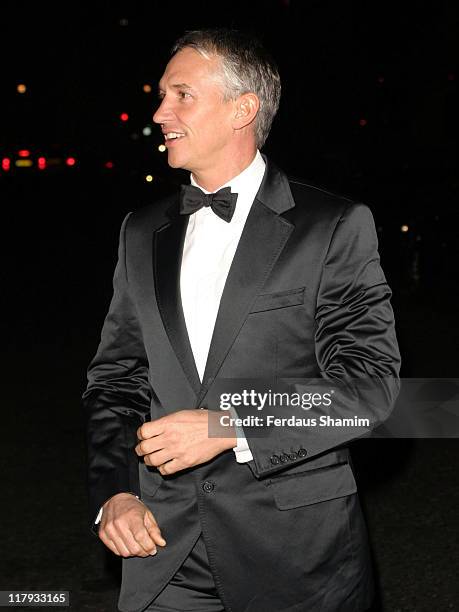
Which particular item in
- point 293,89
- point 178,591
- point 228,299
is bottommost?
point 178,591

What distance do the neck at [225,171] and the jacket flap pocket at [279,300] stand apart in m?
0.44

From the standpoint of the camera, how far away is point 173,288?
9.75 feet

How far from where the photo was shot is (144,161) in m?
57.6

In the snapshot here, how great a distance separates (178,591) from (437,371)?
7633 mm

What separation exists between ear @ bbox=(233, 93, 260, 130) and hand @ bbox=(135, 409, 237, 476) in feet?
2.93

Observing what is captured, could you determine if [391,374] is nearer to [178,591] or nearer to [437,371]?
[178,591]

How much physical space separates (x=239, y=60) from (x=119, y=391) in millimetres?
970

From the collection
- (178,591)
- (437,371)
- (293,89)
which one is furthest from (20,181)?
(178,591)

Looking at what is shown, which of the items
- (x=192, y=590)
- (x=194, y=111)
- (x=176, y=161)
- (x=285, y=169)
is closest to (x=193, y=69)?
(x=194, y=111)

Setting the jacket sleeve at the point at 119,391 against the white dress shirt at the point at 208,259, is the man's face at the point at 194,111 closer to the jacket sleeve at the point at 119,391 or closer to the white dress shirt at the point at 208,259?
the white dress shirt at the point at 208,259

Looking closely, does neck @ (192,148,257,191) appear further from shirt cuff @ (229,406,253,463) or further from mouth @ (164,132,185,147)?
shirt cuff @ (229,406,253,463)

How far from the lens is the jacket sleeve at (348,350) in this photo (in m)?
2.70

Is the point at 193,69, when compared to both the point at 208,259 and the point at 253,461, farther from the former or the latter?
the point at 253,461

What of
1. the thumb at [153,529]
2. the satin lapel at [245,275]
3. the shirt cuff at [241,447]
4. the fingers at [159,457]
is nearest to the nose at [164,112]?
the satin lapel at [245,275]
